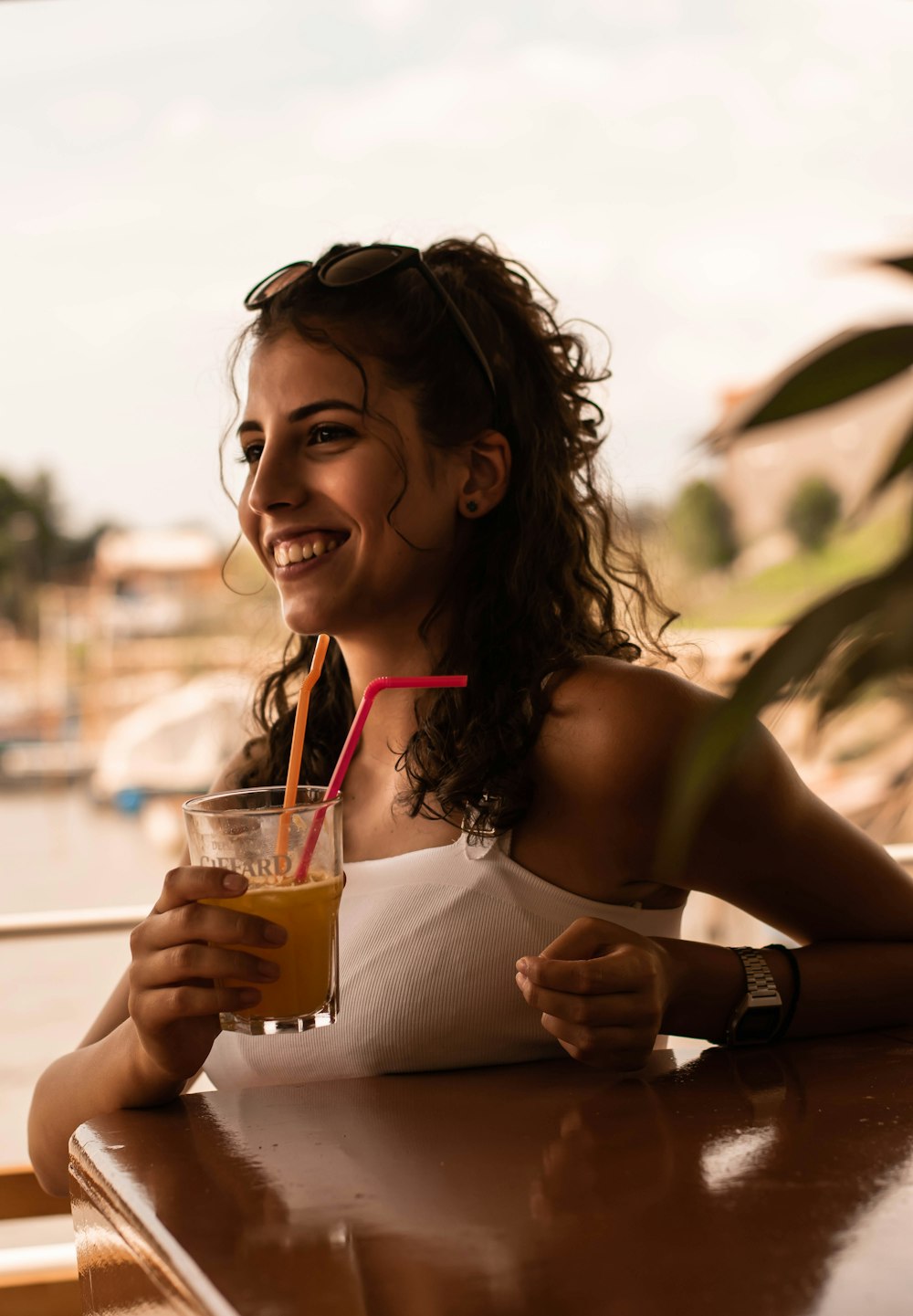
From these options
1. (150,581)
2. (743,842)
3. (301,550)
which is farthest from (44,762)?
(743,842)

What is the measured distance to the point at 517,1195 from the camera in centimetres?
83

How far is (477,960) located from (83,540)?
597 cm

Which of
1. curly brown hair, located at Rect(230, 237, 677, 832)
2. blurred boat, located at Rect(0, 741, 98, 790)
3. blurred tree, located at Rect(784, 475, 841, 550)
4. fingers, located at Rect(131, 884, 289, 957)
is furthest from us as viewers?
blurred boat, located at Rect(0, 741, 98, 790)

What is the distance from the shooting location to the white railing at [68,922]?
235 centimetres

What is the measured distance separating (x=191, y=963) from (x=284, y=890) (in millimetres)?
100

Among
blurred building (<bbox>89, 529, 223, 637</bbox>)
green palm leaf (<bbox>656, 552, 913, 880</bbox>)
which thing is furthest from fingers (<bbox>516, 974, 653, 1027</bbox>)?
blurred building (<bbox>89, 529, 223, 637</bbox>)

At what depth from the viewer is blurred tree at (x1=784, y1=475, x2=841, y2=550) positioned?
22.5 inches

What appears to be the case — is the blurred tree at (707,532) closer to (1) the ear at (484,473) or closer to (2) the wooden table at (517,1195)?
(1) the ear at (484,473)

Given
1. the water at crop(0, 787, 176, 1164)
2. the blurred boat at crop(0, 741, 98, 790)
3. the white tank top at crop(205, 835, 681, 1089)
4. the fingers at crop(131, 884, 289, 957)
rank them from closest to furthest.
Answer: the fingers at crop(131, 884, 289, 957)
the white tank top at crop(205, 835, 681, 1089)
the water at crop(0, 787, 176, 1164)
the blurred boat at crop(0, 741, 98, 790)

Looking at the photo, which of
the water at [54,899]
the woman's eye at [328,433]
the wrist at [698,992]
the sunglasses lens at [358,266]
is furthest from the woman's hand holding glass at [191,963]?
the water at [54,899]

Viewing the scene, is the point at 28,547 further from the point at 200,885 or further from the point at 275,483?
the point at 200,885

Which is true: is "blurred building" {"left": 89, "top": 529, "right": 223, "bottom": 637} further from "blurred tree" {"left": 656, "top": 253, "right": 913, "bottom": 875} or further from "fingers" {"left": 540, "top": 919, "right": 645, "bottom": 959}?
"blurred tree" {"left": 656, "top": 253, "right": 913, "bottom": 875}

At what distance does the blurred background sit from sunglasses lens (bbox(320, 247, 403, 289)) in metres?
4.97

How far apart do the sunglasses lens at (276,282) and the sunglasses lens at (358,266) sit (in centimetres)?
6
